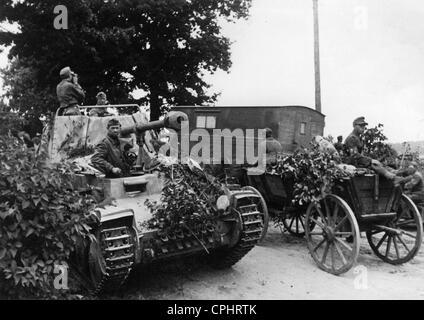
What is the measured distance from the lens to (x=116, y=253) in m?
4.96

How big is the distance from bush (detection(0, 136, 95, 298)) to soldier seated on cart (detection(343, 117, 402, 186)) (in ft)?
14.6

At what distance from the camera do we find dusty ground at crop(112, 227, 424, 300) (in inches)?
236

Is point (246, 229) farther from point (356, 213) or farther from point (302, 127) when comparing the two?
point (302, 127)

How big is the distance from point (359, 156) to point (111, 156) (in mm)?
3768

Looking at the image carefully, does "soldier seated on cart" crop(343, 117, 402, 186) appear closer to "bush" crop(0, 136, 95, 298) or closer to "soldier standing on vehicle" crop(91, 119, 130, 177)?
"soldier standing on vehicle" crop(91, 119, 130, 177)

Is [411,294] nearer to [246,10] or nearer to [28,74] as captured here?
[28,74]

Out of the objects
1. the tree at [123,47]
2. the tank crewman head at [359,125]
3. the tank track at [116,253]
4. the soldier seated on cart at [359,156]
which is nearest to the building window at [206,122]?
the tree at [123,47]

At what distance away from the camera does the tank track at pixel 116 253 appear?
493 centimetres

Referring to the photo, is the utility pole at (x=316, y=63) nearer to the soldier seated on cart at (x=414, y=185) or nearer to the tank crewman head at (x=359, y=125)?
the soldier seated on cart at (x=414, y=185)

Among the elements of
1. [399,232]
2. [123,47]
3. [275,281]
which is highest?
[123,47]

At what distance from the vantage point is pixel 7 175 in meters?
3.93

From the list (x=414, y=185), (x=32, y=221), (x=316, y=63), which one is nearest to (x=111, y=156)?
(x=32, y=221)

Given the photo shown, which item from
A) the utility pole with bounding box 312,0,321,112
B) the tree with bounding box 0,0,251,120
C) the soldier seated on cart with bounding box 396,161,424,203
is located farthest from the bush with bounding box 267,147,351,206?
the tree with bounding box 0,0,251,120

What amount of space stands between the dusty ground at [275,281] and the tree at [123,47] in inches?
395
